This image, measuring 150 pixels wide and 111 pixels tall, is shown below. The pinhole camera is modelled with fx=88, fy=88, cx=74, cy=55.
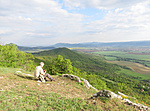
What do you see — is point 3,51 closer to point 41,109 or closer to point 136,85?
point 41,109

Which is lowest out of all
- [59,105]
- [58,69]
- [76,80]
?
[58,69]

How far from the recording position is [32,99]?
9.89 metres

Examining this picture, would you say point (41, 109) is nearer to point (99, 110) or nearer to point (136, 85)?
point (99, 110)

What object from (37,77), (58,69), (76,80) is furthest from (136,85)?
(37,77)

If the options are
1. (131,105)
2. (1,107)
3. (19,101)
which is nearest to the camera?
(1,107)

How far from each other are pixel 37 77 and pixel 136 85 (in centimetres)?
16113

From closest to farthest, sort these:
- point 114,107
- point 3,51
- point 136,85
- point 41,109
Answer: point 41,109, point 114,107, point 3,51, point 136,85

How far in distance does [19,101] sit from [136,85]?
165619 mm

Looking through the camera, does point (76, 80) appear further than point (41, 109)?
Yes

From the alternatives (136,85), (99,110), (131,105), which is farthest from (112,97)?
(136,85)

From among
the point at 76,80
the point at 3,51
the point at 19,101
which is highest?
the point at 3,51

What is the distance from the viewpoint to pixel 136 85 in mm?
134375

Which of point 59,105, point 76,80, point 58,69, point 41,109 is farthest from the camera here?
point 58,69

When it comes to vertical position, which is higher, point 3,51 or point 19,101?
point 3,51
